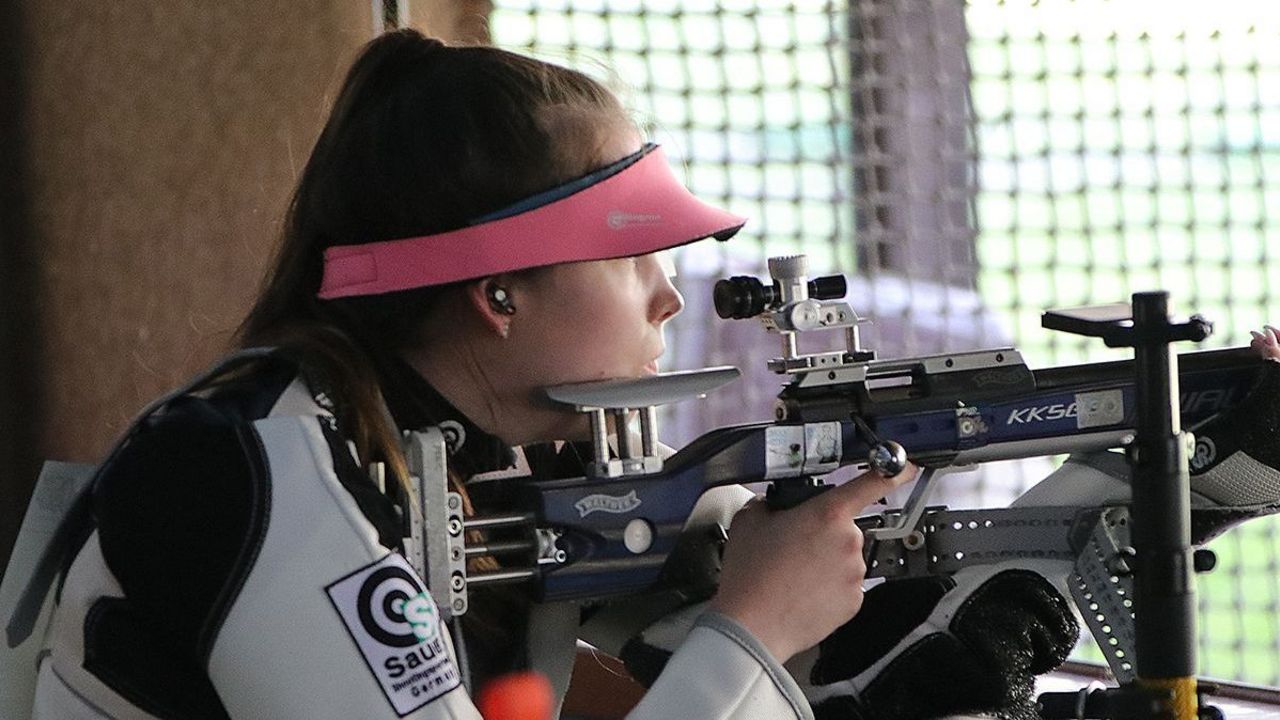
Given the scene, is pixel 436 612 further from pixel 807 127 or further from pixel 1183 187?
pixel 1183 187

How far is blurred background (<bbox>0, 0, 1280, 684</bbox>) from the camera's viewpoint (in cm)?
181

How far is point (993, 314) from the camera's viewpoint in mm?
2383

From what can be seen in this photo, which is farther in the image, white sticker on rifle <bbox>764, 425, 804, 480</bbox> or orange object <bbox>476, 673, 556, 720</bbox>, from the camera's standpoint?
orange object <bbox>476, 673, 556, 720</bbox>

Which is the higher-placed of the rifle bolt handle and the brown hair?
the brown hair

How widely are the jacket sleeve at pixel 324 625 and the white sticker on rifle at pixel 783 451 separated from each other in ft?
0.89

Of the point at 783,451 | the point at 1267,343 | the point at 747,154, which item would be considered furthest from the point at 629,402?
the point at 747,154

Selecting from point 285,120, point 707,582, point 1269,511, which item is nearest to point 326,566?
point 707,582

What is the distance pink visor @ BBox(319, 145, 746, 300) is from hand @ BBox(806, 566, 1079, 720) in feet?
1.05

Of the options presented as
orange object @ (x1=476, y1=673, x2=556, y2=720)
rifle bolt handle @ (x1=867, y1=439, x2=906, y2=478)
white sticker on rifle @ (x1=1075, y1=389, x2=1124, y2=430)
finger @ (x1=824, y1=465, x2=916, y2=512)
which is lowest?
orange object @ (x1=476, y1=673, x2=556, y2=720)

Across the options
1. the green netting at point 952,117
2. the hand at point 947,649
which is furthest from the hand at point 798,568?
the green netting at point 952,117

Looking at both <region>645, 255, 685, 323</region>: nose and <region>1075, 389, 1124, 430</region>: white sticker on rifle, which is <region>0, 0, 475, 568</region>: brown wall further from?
<region>1075, 389, 1124, 430</region>: white sticker on rifle

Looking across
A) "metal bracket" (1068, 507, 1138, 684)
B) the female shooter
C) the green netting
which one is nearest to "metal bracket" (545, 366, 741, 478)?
the female shooter

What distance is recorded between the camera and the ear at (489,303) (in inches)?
44.3

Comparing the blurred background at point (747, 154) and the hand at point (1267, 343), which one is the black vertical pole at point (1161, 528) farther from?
the blurred background at point (747, 154)
